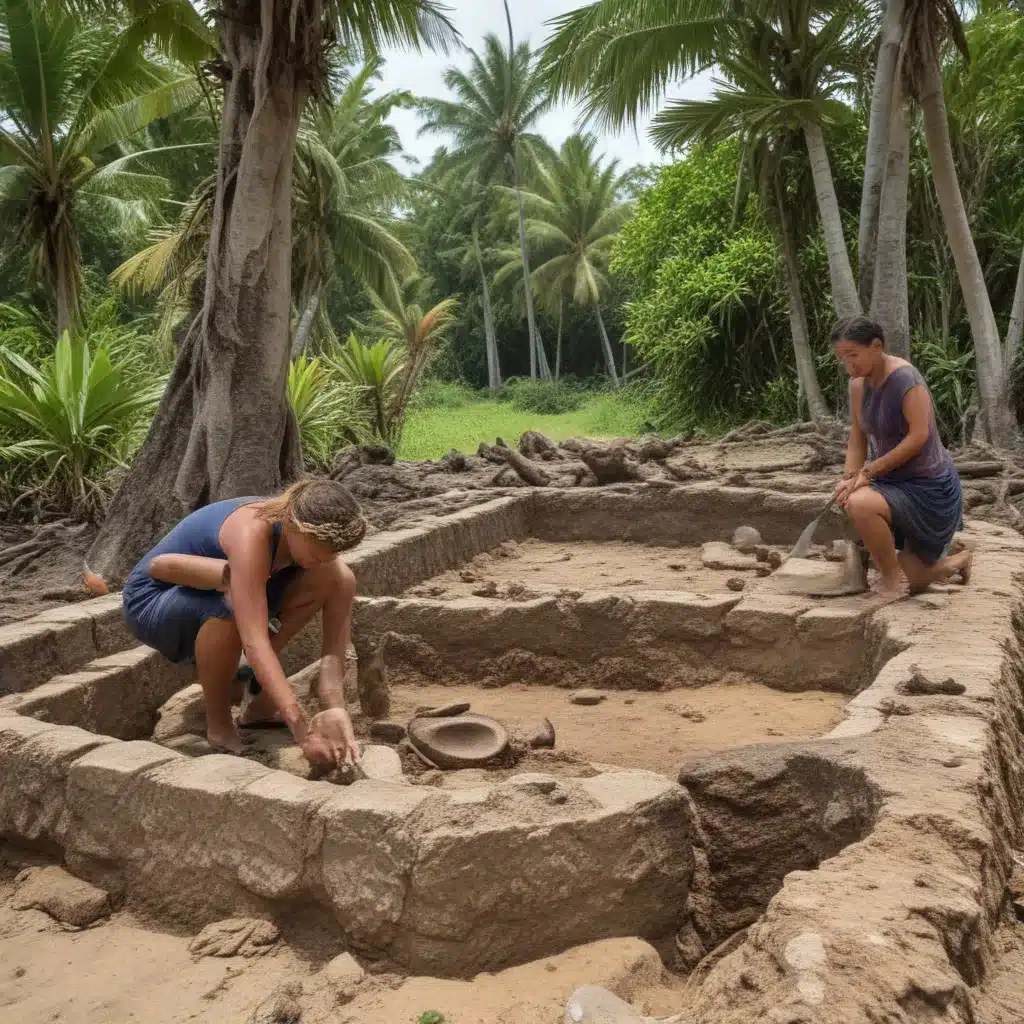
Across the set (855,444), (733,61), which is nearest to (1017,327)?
(733,61)

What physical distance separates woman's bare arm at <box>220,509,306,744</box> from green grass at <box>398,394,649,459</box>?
10900 mm

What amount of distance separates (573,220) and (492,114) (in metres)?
4.11

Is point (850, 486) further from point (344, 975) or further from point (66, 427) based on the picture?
point (66, 427)

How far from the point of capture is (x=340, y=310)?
106ft

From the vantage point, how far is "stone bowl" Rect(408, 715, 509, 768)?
3.51 meters

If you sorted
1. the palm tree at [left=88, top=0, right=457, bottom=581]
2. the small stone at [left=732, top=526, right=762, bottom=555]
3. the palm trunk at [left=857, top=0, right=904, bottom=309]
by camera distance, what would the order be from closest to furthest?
the palm tree at [left=88, top=0, right=457, bottom=581]
the small stone at [left=732, top=526, right=762, bottom=555]
the palm trunk at [left=857, top=0, right=904, bottom=309]

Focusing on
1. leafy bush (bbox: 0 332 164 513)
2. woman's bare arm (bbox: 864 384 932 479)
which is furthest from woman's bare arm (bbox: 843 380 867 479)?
leafy bush (bbox: 0 332 164 513)

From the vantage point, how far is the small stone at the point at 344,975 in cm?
231

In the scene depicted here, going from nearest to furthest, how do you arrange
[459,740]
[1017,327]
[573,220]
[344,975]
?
[344,975], [459,740], [1017,327], [573,220]

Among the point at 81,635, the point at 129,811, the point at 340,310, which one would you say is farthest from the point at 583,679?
the point at 340,310

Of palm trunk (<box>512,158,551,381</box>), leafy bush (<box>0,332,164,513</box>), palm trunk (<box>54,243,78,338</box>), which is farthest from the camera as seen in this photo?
palm trunk (<box>512,158,551,381</box>)

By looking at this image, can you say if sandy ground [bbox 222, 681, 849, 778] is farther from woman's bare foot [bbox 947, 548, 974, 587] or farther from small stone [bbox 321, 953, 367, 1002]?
small stone [bbox 321, 953, 367, 1002]

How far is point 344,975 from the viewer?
7.77 feet

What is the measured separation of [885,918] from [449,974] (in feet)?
3.35
